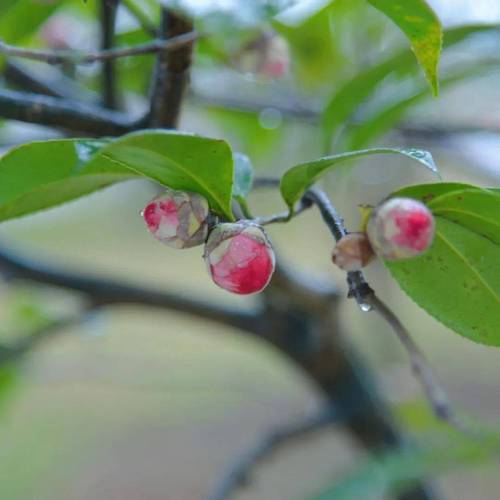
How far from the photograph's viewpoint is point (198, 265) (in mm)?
3250

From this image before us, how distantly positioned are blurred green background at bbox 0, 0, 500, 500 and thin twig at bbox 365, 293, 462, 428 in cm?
21

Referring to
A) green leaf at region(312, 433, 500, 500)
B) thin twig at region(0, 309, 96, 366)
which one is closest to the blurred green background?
thin twig at region(0, 309, 96, 366)

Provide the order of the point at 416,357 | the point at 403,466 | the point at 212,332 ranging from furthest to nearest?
the point at 212,332 → the point at 403,466 → the point at 416,357

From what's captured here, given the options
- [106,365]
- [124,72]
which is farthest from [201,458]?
[124,72]

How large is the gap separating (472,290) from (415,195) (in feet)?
0.19

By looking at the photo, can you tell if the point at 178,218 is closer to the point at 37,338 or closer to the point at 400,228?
the point at 400,228

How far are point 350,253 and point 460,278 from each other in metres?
0.07

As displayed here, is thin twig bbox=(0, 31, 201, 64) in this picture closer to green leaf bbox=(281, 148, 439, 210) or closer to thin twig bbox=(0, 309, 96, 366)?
green leaf bbox=(281, 148, 439, 210)

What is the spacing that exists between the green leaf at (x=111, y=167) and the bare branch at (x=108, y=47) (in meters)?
0.21

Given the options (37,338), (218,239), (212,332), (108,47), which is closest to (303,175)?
(218,239)

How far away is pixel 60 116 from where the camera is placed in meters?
0.51

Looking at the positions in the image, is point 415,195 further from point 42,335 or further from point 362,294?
point 42,335

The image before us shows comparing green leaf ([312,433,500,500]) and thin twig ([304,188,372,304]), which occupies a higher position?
thin twig ([304,188,372,304])

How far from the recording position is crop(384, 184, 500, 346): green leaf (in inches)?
16.0
